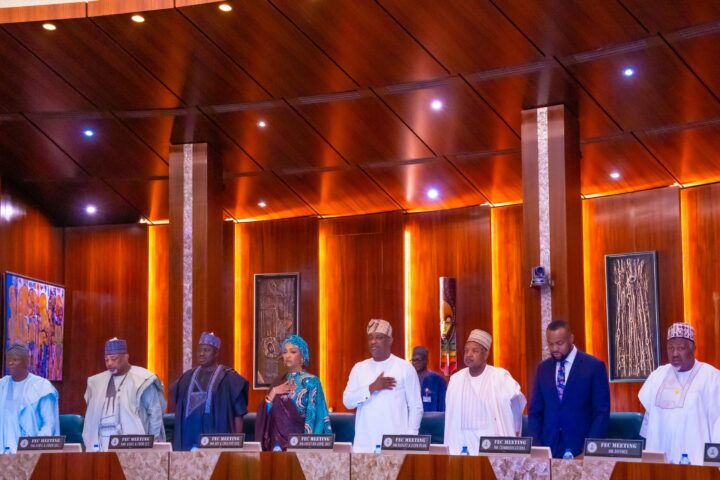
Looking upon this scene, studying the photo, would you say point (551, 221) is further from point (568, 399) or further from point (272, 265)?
point (272, 265)

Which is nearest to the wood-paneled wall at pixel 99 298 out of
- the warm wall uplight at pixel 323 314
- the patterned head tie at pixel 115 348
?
the warm wall uplight at pixel 323 314

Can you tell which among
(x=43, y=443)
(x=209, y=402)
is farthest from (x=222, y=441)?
(x=209, y=402)

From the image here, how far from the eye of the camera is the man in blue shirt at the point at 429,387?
10750mm

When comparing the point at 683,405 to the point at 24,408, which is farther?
the point at 24,408

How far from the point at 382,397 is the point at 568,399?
4.29 feet

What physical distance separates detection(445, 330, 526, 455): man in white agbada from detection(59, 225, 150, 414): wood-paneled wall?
918cm

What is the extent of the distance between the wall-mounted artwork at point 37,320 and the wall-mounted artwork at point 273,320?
2.73 m

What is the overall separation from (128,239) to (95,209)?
2.61 ft

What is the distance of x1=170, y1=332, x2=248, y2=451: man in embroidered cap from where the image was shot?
8.30 metres

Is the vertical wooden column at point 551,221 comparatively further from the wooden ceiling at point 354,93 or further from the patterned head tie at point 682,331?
the patterned head tie at point 682,331

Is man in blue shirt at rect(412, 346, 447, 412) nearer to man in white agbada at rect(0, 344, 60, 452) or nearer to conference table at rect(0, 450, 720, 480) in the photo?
man in white agbada at rect(0, 344, 60, 452)

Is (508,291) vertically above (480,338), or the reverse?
(508,291)

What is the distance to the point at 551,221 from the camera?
11133mm

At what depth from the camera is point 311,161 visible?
1334 cm
